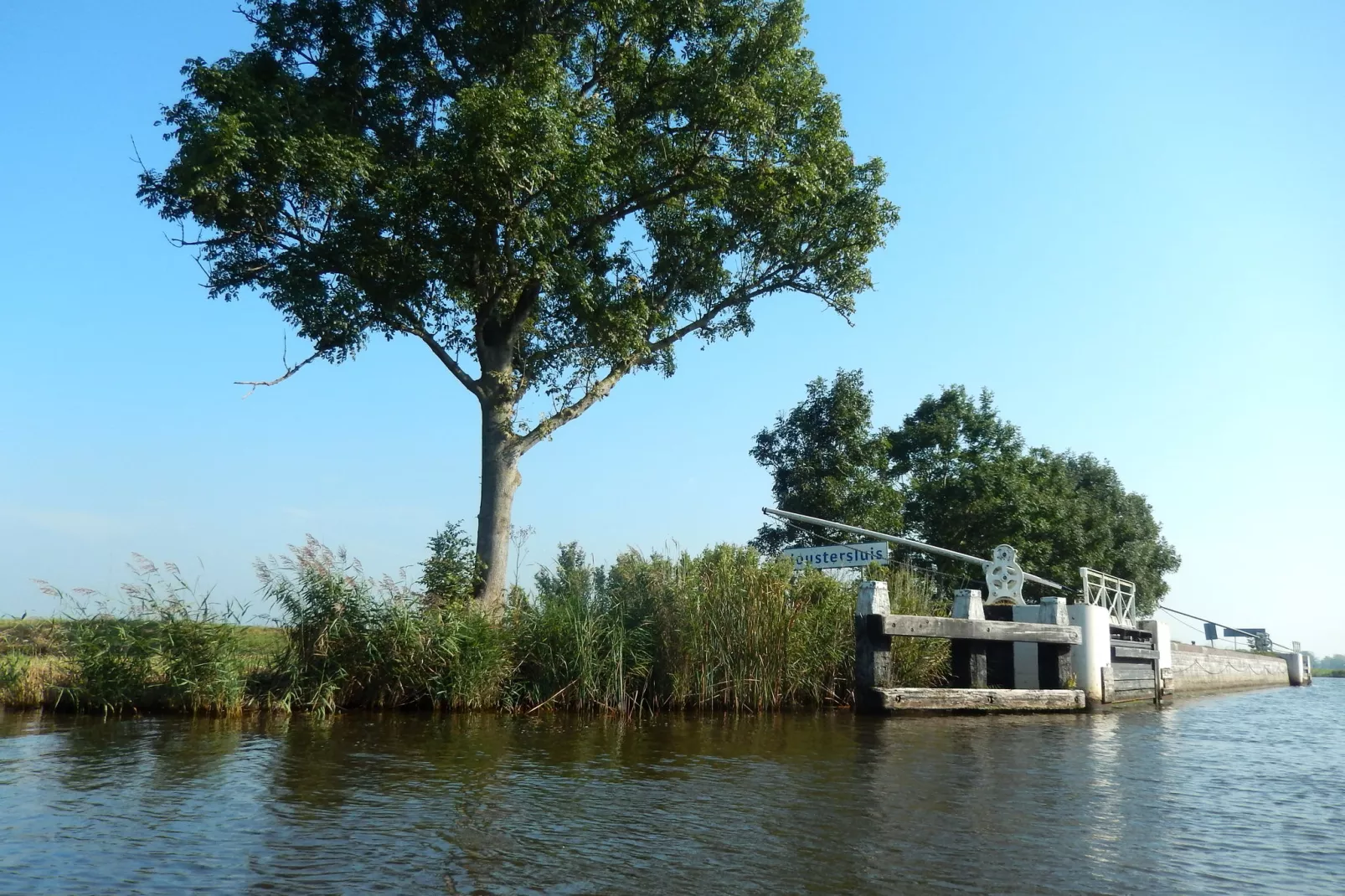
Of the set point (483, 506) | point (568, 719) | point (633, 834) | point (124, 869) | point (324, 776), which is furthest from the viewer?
point (483, 506)

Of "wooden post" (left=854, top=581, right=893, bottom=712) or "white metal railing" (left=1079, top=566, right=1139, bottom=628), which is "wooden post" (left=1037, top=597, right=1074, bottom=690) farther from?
"wooden post" (left=854, top=581, right=893, bottom=712)

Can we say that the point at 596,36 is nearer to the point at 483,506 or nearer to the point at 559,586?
the point at 483,506

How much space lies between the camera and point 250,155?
15.1m

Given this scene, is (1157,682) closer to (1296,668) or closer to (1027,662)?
(1027,662)

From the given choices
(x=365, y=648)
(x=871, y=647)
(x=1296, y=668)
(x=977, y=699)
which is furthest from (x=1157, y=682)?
(x=1296, y=668)

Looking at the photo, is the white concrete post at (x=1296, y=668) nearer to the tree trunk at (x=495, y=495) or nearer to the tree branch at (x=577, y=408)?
the tree branch at (x=577, y=408)

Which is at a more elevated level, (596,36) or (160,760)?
(596,36)

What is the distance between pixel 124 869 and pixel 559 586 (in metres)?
9.68

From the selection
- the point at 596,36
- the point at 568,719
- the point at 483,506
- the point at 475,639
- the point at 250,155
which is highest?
the point at 596,36

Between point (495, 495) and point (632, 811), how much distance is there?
1037 cm

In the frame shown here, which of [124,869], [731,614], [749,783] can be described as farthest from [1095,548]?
[124,869]

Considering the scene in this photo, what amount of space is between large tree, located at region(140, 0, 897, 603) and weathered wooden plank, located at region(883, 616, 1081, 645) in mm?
6447

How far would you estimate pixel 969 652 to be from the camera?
1555 centimetres

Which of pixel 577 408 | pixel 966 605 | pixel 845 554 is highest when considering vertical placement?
pixel 577 408
